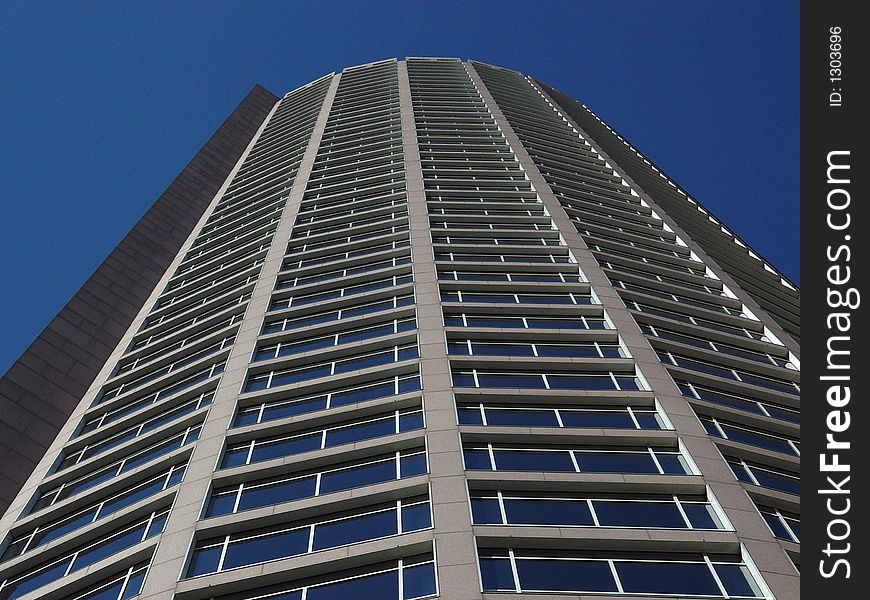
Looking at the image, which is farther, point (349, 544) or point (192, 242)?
point (192, 242)

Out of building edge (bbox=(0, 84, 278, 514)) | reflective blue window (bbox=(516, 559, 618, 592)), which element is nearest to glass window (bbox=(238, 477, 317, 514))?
reflective blue window (bbox=(516, 559, 618, 592))

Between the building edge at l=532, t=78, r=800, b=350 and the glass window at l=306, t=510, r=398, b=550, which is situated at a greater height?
the building edge at l=532, t=78, r=800, b=350

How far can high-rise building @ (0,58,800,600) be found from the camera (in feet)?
70.5

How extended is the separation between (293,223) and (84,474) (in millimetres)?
18640

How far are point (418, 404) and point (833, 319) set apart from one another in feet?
41.3

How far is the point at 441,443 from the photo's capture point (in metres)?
24.8

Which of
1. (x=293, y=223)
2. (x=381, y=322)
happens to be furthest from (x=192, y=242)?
(x=381, y=322)

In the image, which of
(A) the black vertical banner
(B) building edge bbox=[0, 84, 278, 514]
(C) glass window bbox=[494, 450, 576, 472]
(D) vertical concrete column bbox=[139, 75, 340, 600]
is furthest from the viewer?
(B) building edge bbox=[0, 84, 278, 514]

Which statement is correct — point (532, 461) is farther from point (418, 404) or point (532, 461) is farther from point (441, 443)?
point (418, 404)

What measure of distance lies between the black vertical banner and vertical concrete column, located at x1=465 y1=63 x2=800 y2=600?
3440 mm

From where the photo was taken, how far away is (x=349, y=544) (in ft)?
72.6

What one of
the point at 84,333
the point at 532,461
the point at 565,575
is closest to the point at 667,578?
the point at 565,575

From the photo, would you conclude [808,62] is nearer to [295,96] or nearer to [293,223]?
[293,223]

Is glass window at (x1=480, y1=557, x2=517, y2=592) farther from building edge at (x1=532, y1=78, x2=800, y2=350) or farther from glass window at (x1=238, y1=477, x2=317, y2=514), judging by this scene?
building edge at (x1=532, y1=78, x2=800, y2=350)
